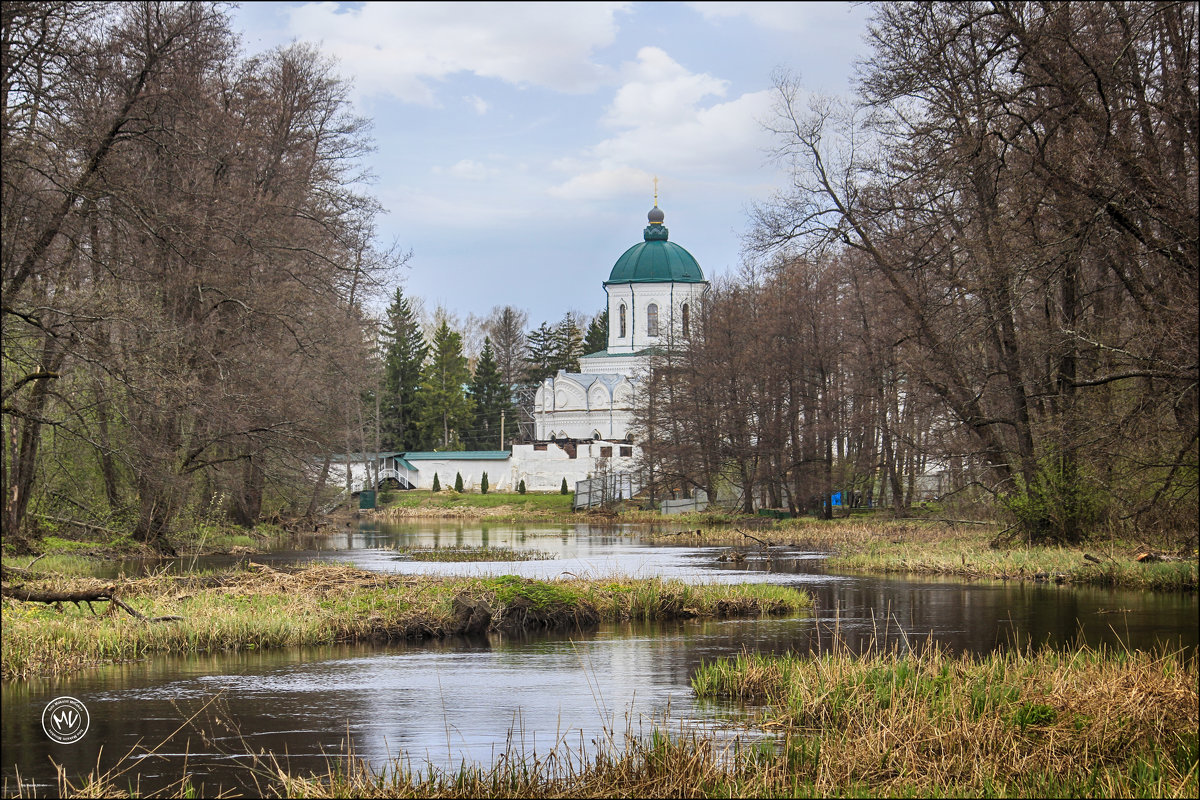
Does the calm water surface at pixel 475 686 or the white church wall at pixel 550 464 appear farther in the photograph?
the white church wall at pixel 550 464

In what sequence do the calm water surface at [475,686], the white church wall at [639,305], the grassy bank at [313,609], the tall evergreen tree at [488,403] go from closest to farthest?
the calm water surface at [475,686], the grassy bank at [313,609], the white church wall at [639,305], the tall evergreen tree at [488,403]

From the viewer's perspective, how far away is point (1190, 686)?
10086 millimetres

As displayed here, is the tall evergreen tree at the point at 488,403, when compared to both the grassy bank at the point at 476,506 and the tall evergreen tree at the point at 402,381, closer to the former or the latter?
the tall evergreen tree at the point at 402,381

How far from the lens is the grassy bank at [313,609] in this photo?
13594 millimetres

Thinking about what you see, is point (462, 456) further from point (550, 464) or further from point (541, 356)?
point (541, 356)

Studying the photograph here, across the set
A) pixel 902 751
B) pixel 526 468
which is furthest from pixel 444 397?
pixel 902 751

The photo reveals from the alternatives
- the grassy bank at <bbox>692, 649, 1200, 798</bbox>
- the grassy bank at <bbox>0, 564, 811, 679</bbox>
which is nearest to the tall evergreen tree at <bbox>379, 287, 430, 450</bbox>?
the grassy bank at <bbox>0, 564, 811, 679</bbox>

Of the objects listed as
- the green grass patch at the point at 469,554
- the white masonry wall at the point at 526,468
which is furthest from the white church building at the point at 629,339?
the green grass patch at the point at 469,554

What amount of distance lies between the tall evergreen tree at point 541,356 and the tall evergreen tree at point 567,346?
0.31 m

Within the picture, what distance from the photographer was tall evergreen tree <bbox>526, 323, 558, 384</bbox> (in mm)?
100438

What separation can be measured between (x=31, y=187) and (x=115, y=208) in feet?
4.67

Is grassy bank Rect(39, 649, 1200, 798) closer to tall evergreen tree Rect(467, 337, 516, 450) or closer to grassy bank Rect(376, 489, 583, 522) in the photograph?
grassy bank Rect(376, 489, 583, 522)

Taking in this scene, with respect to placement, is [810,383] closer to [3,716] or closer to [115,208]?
[115,208]

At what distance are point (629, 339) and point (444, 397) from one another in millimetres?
15034
